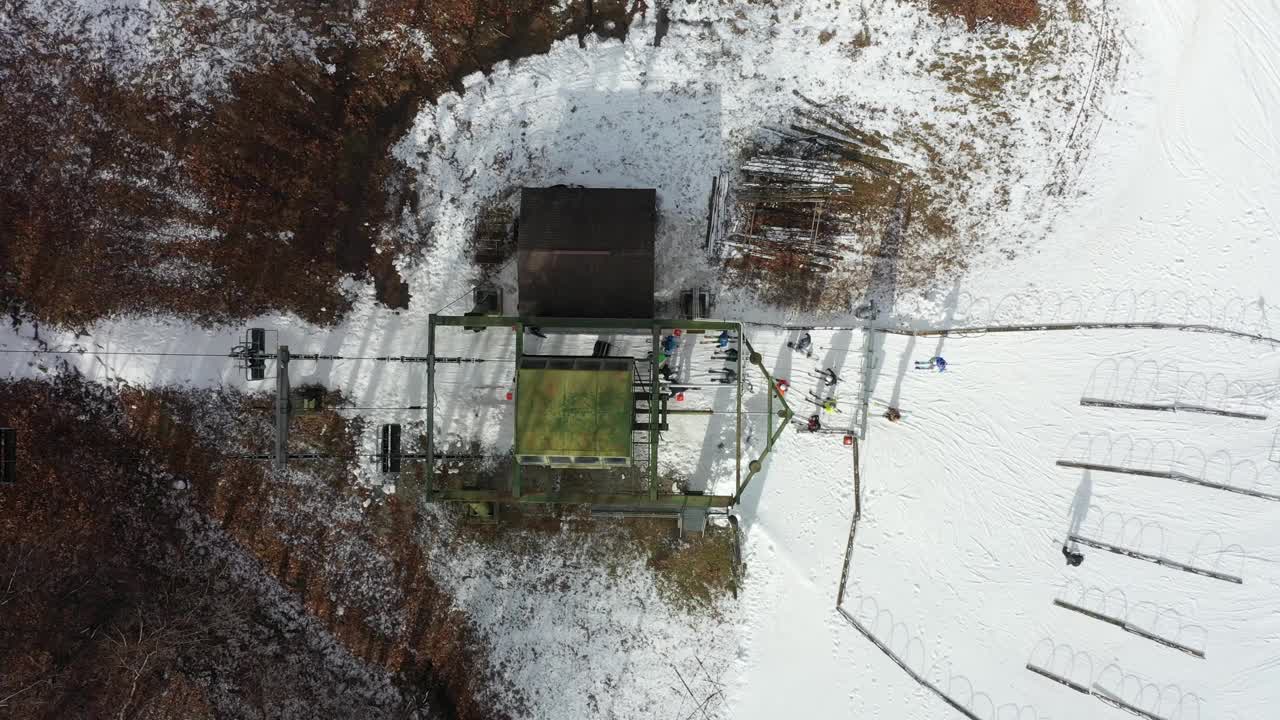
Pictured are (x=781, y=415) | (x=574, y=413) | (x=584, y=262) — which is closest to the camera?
(x=574, y=413)

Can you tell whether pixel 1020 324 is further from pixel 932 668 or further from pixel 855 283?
pixel 932 668

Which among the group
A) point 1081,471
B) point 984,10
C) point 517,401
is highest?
point 984,10

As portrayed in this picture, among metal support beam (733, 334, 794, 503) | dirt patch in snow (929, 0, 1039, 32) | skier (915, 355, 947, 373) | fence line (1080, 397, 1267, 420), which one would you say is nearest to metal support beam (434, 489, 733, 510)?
metal support beam (733, 334, 794, 503)

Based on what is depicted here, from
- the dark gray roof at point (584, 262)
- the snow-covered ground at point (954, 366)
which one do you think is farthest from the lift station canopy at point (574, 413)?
the snow-covered ground at point (954, 366)

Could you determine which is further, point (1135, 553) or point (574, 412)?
point (1135, 553)

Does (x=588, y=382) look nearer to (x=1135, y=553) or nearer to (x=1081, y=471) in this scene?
(x=1081, y=471)

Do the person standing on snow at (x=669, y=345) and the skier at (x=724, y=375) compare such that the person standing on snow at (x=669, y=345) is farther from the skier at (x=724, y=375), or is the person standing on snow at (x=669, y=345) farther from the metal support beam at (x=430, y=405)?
the metal support beam at (x=430, y=405)

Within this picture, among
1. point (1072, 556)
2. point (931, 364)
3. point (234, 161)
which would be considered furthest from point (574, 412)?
point (1072, 556)
